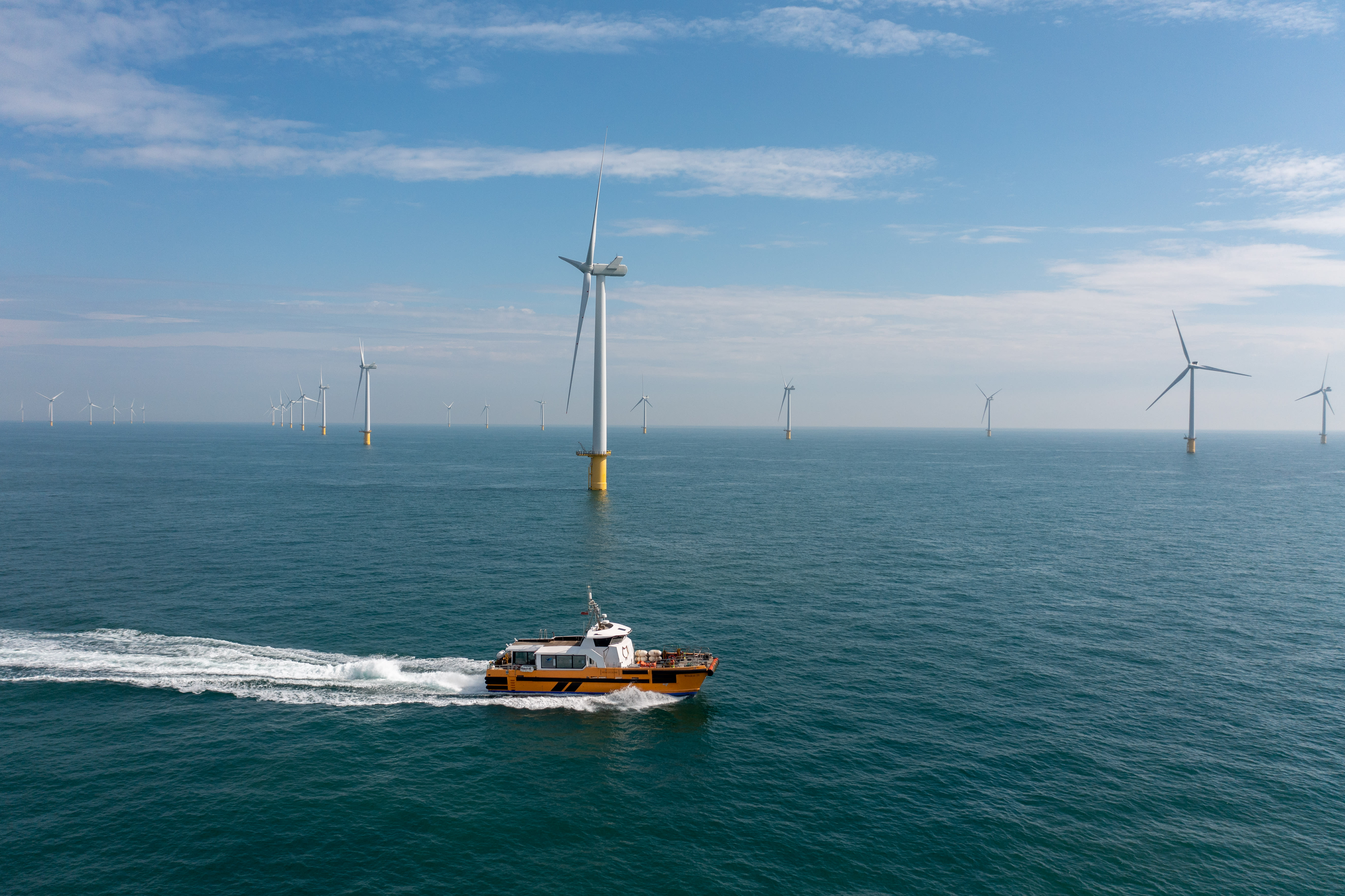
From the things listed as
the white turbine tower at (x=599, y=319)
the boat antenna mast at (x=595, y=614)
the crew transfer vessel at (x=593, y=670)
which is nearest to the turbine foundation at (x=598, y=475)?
the white turbine tower at (x=599, y=319)

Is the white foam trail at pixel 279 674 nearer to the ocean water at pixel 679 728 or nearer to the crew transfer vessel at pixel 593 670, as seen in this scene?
the ocean water at pixel 679 728

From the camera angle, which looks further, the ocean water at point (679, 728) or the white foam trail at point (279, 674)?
the white foam trail at point (279, 674)

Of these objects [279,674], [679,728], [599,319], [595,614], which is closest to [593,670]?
[595,614]

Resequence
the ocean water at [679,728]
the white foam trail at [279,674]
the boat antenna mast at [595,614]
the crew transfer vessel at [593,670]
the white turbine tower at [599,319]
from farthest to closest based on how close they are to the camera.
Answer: the white turbine tower at [599,319]
the boat antenna mast at [595,614]
the crew transfer vessel at [593,670]
the white foam trail at [279,674]
the ocean water at [679,728]

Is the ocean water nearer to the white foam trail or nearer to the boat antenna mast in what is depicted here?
the white foam trail

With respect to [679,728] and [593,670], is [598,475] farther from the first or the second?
[679,728]

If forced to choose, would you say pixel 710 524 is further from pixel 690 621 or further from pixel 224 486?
pixel 224 486

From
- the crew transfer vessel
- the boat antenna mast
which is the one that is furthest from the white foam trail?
the boat antenna mast
